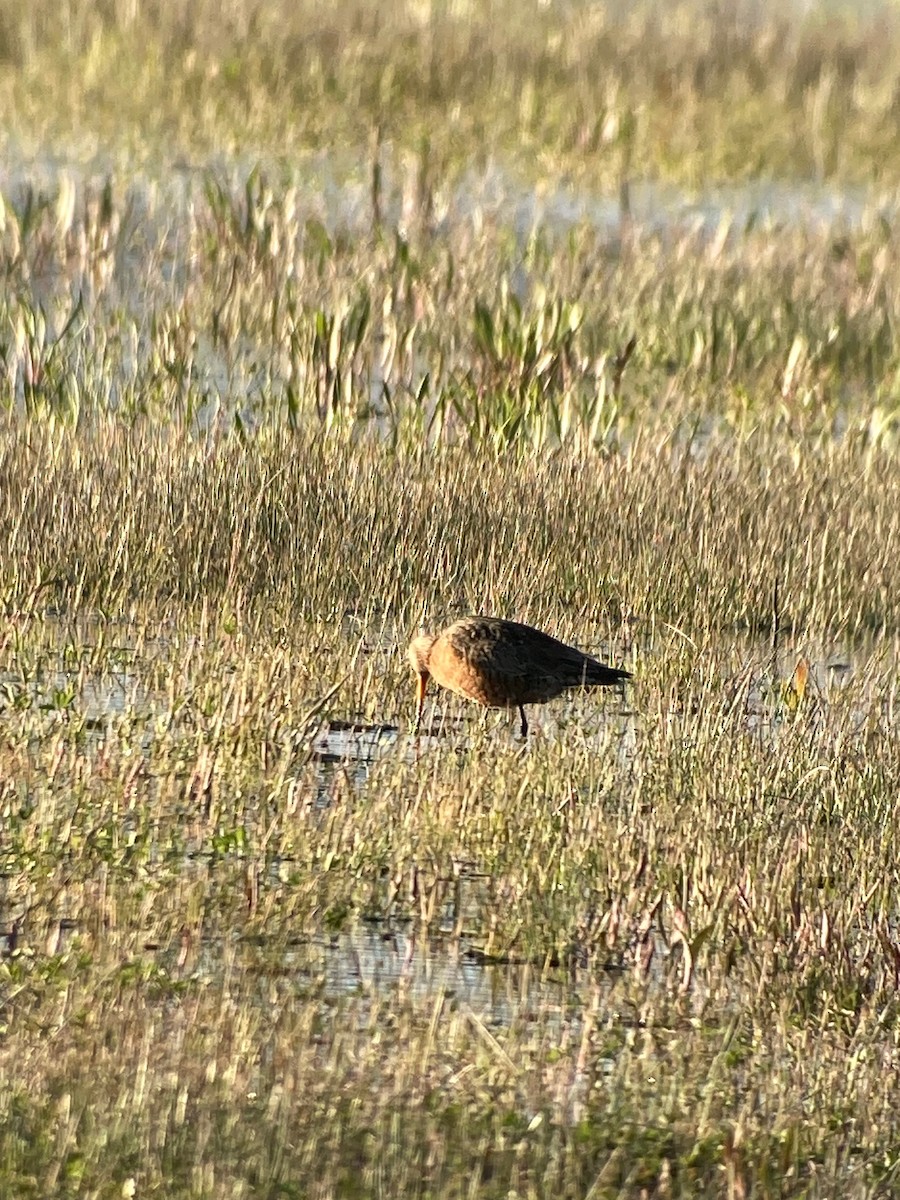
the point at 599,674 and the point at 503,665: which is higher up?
the point at 503,665

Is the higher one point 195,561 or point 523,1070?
point 523,1070

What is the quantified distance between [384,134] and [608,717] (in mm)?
10138

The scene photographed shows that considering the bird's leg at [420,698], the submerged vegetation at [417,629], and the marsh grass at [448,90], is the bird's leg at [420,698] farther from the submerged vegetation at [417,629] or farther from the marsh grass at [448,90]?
the marsh grass at [448,90]

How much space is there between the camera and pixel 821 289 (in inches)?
515

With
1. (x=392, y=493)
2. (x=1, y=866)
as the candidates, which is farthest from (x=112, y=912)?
(x=392, y=493)

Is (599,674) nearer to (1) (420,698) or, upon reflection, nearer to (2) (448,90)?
(1) (420,698)

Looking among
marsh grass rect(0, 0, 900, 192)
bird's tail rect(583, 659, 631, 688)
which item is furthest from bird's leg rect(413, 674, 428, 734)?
marsh grass rect(0, 0, 900, 192)

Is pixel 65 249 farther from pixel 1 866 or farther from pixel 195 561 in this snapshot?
pixel 1 866

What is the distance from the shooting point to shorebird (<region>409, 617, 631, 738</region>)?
6367 millimetres

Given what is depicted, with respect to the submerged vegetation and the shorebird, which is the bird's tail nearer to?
the shorebird

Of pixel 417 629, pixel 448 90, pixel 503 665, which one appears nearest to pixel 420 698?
pixel 503 665

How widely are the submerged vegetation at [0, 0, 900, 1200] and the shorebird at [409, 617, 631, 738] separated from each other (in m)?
0.16

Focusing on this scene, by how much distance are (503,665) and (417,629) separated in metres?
1.01

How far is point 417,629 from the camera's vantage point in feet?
24.0
